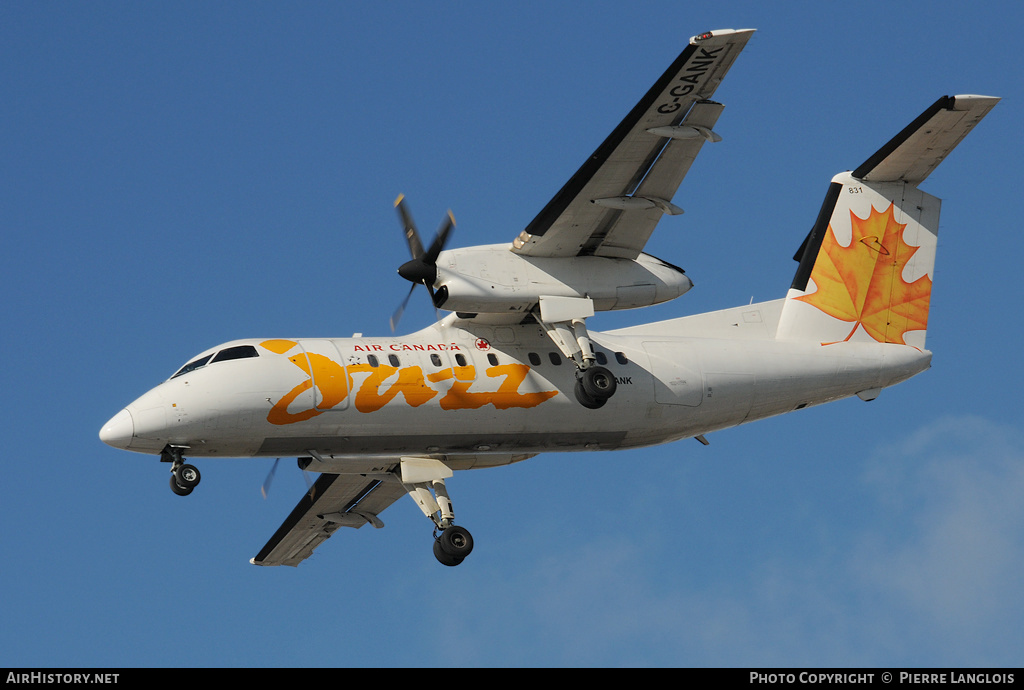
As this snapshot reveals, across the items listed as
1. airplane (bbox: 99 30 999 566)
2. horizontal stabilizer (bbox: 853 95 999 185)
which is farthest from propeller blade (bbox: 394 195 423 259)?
horizontal stabilizer (bbox: 853 95 999 185)

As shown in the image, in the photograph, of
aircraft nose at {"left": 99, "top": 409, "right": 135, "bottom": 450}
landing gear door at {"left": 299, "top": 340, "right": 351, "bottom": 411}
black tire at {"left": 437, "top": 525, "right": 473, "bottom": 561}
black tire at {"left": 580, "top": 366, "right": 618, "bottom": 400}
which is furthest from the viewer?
black tire at {"left": 437, "top": 525, "right": 473, "bottom": 561}

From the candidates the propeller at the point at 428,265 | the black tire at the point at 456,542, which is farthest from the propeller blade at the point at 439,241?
the black tire at the point at 456,542

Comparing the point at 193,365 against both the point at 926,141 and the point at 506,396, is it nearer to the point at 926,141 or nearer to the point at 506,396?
the point at 506,396

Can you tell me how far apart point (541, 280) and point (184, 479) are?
17.7ft

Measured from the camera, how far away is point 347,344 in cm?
1767

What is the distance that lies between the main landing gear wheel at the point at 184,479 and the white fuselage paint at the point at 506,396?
0.30m

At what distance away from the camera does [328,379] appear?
17141 mm

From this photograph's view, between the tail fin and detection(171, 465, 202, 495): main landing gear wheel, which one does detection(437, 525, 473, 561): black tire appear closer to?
detection(171, 465, 202, 495): main landing gear wheel

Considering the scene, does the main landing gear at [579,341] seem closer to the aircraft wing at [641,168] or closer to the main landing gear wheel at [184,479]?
the aircraft wing at [641,168]

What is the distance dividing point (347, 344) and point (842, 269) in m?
8.16

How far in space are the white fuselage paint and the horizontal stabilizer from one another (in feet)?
9.27

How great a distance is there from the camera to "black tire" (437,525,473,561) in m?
18.2
